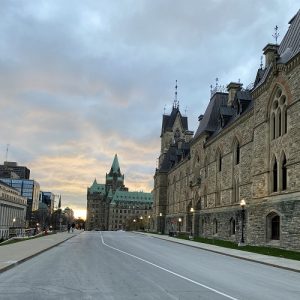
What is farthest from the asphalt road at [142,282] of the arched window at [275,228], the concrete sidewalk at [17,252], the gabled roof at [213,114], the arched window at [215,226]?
the gabled roof at [213,114]

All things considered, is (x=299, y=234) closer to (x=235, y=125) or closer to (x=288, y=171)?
(x=288, y=171)

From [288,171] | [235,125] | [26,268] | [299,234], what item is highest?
[235,125]

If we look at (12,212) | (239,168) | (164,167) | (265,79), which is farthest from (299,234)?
(12,212)

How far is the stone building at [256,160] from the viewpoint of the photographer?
2950 centimetres

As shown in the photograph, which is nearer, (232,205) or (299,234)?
(299,234)

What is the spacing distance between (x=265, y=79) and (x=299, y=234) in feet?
41.0

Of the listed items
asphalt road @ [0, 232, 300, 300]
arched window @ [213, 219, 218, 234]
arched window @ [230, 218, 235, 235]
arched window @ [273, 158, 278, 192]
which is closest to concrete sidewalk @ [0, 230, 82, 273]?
asphalt road @ [0, 232, 300, 300]

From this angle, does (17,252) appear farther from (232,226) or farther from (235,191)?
(235,191)

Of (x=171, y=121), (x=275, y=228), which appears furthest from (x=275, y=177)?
(x=171, y=121)

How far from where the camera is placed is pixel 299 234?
2697 cm

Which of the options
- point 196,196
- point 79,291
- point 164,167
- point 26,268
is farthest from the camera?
point 164,167

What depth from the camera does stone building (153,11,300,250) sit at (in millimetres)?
29500

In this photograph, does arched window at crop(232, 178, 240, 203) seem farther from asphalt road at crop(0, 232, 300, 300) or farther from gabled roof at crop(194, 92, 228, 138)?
asphalt road at crop(0, 232, 300, 300)

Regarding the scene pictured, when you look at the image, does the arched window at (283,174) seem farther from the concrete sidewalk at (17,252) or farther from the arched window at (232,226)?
the concrete sidewalk at (17,252)
